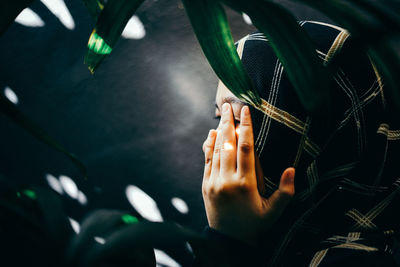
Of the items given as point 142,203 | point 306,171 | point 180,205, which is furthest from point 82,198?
point 306,171

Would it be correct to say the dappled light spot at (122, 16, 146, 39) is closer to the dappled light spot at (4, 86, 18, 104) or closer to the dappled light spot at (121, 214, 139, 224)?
the dappled light spot at (4, 86, 18, 104)

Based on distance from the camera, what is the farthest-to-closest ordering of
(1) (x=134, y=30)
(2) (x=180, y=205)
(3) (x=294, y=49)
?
(2) (x=180, y=205), (1) (x=134, y=30), (3) (x=294, y=49)

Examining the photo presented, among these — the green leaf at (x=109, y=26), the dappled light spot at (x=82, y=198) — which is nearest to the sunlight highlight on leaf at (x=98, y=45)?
the green leaf at (x=109, y=26)

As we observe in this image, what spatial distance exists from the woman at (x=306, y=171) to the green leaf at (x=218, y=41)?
38cm

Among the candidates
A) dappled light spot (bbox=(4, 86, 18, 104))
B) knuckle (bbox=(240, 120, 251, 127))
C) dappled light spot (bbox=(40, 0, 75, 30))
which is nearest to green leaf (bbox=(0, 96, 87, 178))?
knuckle (bbox=(240, 120, 251, 127))

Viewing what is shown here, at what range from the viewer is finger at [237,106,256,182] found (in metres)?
0.64

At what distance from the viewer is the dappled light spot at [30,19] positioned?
1.02m

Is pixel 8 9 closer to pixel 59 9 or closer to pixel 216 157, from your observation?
pixel 216 157

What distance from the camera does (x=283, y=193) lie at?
2.11ft

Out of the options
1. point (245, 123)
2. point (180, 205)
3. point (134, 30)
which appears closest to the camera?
point (245, 123)

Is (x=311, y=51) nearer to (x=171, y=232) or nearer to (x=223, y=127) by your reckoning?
(x=171, y=232)

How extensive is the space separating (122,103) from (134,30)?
33cm

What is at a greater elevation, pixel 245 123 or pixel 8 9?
pixel 8 9

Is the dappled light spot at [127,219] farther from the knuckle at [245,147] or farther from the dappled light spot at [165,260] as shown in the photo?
the dappled light spot at [165,260]
